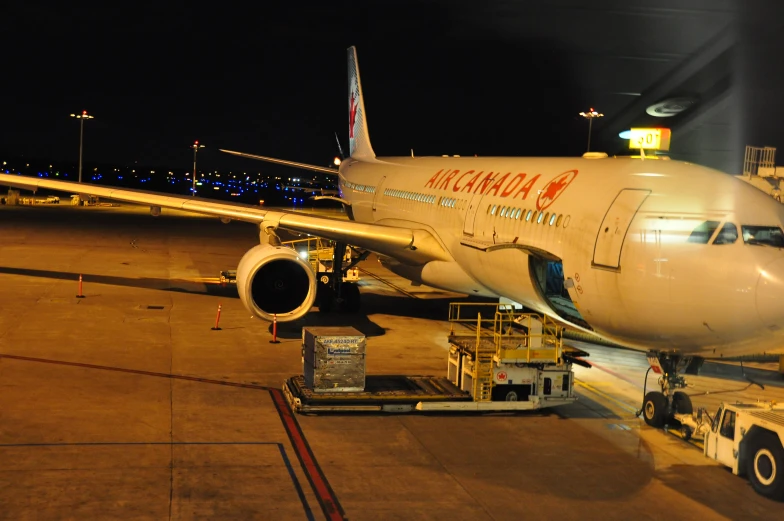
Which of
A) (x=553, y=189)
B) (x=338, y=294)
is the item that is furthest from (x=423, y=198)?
(x=553, y=189)

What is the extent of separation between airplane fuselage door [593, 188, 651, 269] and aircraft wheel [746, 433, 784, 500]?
252 centimetres

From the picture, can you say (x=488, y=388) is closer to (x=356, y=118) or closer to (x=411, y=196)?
(x=411, y=196)

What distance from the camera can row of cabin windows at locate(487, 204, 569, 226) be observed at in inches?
485

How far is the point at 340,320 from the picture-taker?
19625mm

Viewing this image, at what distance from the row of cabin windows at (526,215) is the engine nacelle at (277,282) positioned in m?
3.91

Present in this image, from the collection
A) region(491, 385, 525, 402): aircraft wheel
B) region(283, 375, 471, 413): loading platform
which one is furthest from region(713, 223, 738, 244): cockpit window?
region(283, 375, 471, 413): loading platform

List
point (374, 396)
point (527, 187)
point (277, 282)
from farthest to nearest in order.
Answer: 1. point (277, 282)
2. point (527, 187)
3. point (374, 396)

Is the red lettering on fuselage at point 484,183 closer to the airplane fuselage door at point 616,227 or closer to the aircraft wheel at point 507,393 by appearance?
the aircraft wheel at point 507,393

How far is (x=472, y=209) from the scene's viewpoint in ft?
51.4

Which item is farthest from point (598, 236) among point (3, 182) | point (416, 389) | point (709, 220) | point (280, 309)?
point (3, 182)

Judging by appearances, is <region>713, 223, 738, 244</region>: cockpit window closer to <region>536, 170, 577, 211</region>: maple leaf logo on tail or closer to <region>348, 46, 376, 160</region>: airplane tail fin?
<region>536, 170, 577, 211</region>: maple leaf logo on tail

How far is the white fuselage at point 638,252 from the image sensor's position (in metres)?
9.61

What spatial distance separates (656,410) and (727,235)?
10.0 feet

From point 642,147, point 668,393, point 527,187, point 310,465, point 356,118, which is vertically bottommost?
point 310,465
